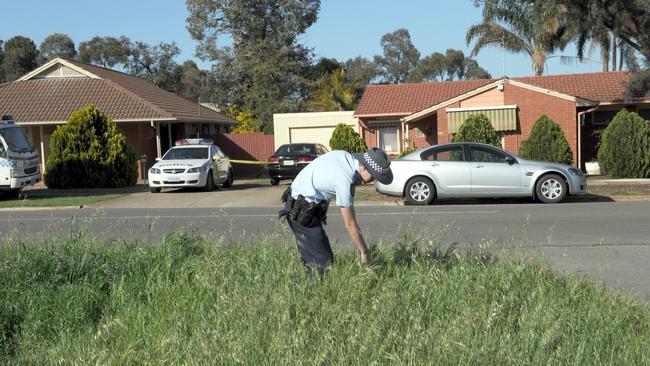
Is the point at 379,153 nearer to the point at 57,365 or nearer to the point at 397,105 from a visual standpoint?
the point at 57,365

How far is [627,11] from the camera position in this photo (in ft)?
57.0

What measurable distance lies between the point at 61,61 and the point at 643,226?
2747 centimetres

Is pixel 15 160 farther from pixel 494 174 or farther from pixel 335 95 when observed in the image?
pixel 335 95

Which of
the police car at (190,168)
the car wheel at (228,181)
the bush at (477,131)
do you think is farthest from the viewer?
the car wheel at (228,181)

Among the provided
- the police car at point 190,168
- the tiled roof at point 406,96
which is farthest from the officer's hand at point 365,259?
the tiled roof at point 406,96

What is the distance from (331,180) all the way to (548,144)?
18.6 meters

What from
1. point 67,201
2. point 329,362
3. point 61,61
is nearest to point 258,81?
point 61,61

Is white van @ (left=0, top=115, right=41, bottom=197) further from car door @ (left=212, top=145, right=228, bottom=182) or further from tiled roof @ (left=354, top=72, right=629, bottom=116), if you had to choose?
tiled roof @ (left=354, top=72, right=629, bottom=116)

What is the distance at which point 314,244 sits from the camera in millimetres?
5914

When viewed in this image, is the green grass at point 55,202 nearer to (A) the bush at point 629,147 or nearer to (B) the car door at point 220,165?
(B) the car door at point 220,165

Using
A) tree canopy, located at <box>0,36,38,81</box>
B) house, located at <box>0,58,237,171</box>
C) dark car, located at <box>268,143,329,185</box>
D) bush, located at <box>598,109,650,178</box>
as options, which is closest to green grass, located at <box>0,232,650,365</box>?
dark car, located at <box>268,143,329,185</box>

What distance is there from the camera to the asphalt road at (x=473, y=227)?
809 centimetres

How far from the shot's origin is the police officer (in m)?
5.53

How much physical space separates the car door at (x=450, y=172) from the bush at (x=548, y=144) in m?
7.58
